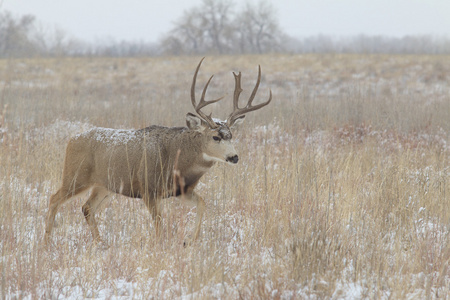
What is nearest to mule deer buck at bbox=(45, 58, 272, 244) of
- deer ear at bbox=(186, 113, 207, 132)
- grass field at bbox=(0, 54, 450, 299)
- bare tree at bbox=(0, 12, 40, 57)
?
deer ear at bbox=(186, 113, 207, 132)

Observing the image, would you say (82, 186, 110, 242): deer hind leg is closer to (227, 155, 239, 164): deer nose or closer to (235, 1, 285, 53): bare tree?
(227, 155, 239, 164): deer nose

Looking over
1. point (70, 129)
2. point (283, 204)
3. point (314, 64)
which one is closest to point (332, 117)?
point (70, 129)

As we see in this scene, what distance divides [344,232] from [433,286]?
85 cm

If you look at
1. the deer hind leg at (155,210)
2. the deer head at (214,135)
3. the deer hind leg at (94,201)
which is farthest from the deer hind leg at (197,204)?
the deer hind leg at (94,201)

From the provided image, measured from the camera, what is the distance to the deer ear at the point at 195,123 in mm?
4652

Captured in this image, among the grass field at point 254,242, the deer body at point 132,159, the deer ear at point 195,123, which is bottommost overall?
the grass field at point 254,242

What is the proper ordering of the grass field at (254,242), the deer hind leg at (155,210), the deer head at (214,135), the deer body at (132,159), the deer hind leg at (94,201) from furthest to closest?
the deer hind leg at (94,201) → the deer body at (132,159) → the deer head at (214,135) → the deer hind leg at (155,210) → the grass field at (254,242)

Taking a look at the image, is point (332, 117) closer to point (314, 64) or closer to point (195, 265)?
point (195, 265)

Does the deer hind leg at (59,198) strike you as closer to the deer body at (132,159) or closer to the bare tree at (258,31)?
the deer body at (132,159)

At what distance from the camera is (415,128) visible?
10242 millimetres

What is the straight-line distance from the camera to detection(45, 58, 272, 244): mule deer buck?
4.53m

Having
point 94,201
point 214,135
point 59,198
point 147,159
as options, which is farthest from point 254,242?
point 59,198

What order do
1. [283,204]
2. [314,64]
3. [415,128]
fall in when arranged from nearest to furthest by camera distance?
1. [283,204]
2. [415,128]
3. [314,64]

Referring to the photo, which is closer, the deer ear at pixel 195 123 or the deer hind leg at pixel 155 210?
the deer hind leg at pixel 155 210
